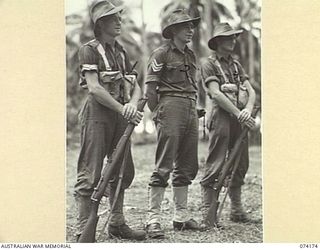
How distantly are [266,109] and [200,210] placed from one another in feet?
2.14

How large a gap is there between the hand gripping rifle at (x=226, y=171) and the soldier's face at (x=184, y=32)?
53 cm

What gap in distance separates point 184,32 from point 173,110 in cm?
41

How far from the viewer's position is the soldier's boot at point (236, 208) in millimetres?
3332

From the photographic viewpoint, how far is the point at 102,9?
3127mm

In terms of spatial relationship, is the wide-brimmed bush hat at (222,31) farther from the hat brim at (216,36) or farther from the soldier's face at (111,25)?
the soldier's face at (111,25)

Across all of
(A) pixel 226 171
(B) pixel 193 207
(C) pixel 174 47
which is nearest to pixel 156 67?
(C) pixel 174 47

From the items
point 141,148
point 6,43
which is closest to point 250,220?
point 141,148

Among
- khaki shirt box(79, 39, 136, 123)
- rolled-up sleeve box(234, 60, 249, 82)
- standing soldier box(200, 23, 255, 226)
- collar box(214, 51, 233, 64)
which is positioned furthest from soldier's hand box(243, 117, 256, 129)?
khaki shirt box(79, 39, 136, 123)

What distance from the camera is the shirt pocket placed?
319 cm

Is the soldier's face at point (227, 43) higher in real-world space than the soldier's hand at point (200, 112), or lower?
higher

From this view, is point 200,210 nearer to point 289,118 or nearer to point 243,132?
point 243,132

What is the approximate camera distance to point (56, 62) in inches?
132

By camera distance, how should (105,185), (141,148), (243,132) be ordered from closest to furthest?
(105,185)
(243,132)
(141,148)

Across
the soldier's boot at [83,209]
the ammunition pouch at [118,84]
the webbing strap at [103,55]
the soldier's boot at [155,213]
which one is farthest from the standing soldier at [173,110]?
the soldier's boot at [83,209]
